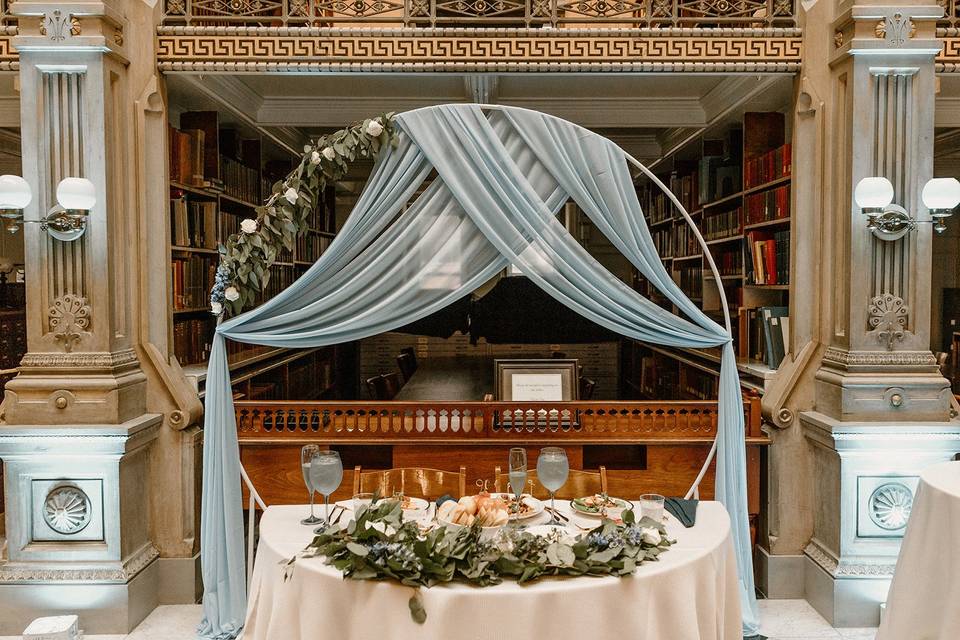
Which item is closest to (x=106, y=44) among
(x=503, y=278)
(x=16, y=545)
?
(x=16, y=545)

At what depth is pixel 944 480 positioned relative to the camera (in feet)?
9.48

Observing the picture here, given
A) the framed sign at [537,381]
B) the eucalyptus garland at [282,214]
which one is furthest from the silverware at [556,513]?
the eucalyptus garland at [282,214]

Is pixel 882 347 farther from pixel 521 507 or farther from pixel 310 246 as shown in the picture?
pixel 310 246

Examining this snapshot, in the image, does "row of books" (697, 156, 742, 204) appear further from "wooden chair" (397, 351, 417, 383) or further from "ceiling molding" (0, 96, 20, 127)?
"ceiling molding" (0, 96, 20, 127)

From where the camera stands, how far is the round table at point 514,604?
201 centimetres

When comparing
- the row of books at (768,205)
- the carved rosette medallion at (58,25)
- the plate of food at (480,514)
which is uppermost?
the carved rosette medallion at (58,25)

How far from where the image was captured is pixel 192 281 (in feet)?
14.3

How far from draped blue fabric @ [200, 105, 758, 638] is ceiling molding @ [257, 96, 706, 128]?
5.09 ft

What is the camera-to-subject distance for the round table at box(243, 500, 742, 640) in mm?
2012

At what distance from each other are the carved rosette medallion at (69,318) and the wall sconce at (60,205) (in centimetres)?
28

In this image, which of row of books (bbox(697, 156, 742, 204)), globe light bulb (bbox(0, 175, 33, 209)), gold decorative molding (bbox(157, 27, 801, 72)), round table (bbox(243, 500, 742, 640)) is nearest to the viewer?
round table (bbox(243, 500, 742, 640))

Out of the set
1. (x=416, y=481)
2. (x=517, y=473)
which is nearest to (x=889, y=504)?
(x=517, y=473)

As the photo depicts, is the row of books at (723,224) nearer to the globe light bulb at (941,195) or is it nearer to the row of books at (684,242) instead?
the row of books at (684,242)

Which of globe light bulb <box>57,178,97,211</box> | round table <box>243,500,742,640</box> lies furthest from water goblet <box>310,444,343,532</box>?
globe light bulb <box>57,178,97,211</box>
